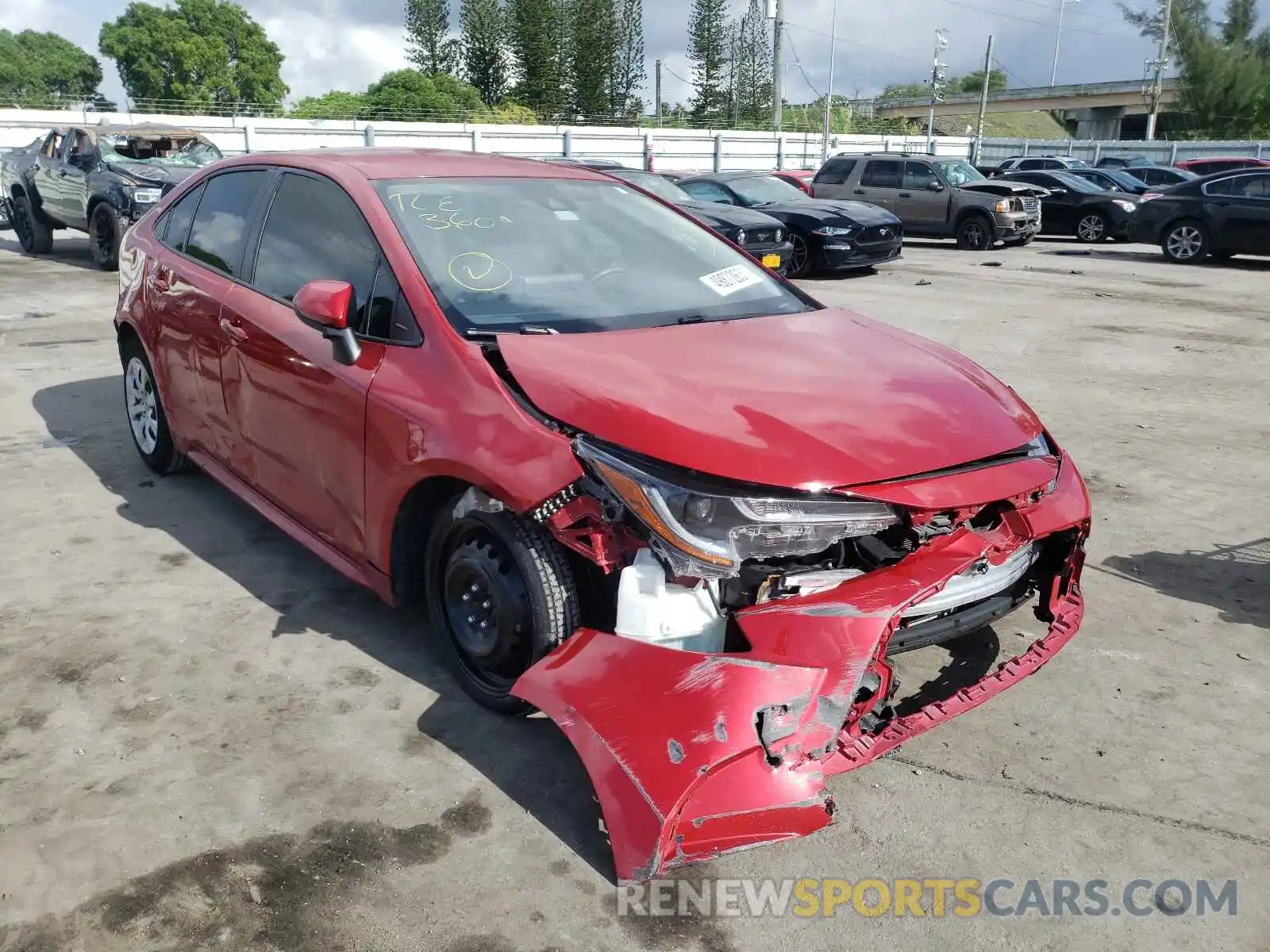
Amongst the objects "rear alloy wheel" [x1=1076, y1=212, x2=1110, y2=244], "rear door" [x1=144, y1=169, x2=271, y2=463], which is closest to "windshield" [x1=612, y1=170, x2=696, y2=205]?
"rear door" [x1=144, y1=169, x2=271, y2=463]

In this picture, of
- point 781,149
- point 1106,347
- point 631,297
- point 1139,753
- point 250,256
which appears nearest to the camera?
point 1139,753

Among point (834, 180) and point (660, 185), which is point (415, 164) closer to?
point (660, 185)

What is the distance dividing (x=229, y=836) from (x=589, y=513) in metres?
1.26

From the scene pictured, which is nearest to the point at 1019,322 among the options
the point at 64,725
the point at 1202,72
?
the point at 64,725

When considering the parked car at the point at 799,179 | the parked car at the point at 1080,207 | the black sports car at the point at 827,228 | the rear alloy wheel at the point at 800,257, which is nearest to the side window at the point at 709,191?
the black sports car at the point at 827,228

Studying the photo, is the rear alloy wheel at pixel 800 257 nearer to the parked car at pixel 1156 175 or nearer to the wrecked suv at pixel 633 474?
the wrecked suv at pixel 633 474

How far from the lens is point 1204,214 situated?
16000mm

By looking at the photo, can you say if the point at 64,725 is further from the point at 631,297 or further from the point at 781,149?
the point at 781,149

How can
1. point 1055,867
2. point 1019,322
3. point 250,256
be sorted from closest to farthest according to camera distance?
point 1055,867 → point 250,256 → point 1019,322

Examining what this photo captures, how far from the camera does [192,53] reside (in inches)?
3273

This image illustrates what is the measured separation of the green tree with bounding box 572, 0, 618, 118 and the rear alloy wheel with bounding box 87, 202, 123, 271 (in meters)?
56.4

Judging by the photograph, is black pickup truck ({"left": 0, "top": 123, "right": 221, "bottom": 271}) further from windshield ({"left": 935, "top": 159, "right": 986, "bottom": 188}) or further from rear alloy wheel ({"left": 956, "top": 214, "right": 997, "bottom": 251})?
rear alloy wheel ({"left": 956, "top": 214, "right": 997, "bottom": 251})

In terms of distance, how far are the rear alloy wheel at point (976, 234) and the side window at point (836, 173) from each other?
7.59 ft

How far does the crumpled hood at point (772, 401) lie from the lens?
2.66 meters
